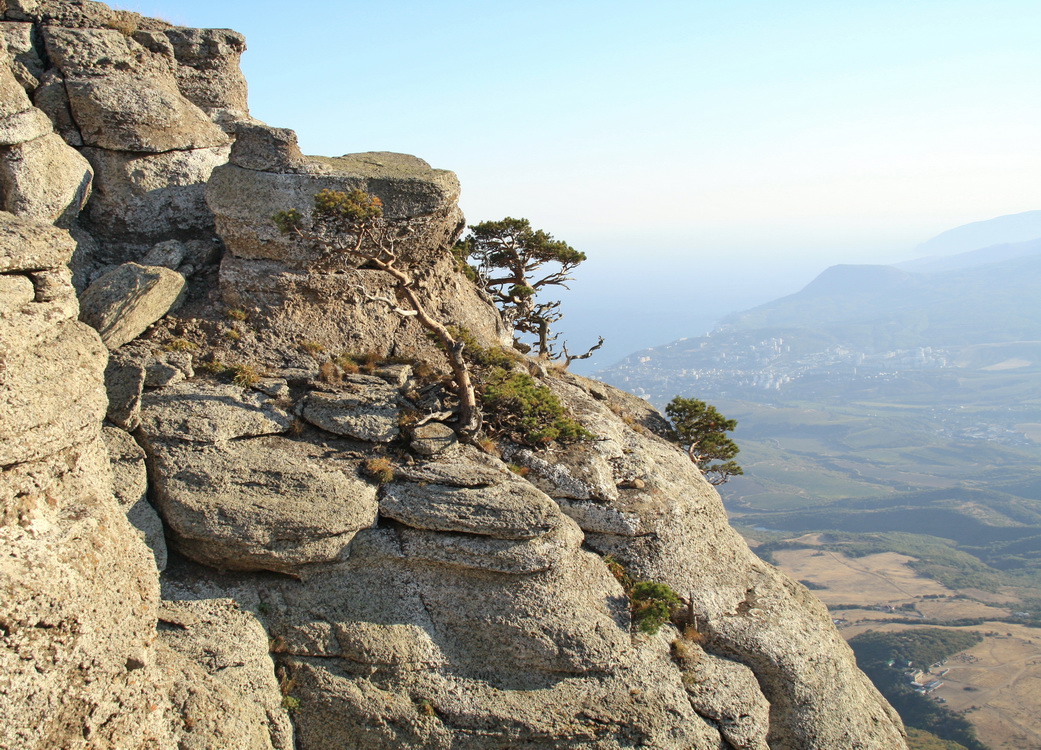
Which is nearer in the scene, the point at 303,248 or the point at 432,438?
the point at 432,438

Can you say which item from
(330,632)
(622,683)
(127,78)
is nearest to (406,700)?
(330,632)

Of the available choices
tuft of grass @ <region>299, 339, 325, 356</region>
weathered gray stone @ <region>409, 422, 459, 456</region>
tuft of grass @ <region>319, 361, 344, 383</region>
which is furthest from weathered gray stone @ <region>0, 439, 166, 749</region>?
tuft of grass @ <region>299, 339, 325, 356</region>

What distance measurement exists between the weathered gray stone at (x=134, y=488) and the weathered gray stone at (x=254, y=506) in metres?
0.31

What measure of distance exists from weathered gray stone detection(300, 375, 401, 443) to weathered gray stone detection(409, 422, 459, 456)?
26.4 inches

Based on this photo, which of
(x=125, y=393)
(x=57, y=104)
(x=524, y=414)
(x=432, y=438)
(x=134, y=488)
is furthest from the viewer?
(x=57, y=104)

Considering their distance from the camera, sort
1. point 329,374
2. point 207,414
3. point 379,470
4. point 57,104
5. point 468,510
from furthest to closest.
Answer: point 57,104
point 329,374
point 379,470
point 207,414
point 468,510

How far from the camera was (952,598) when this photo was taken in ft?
418

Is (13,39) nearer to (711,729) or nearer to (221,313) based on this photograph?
(221,313)

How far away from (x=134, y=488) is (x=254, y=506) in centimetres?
291

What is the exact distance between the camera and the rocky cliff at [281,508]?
13.8 metres

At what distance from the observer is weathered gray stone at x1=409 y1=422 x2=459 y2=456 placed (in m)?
20.4

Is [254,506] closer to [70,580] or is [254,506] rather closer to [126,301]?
[70,580]

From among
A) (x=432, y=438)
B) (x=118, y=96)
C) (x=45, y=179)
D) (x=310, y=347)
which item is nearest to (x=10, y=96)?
(x=45, y=179)

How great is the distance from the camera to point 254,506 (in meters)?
18.1
